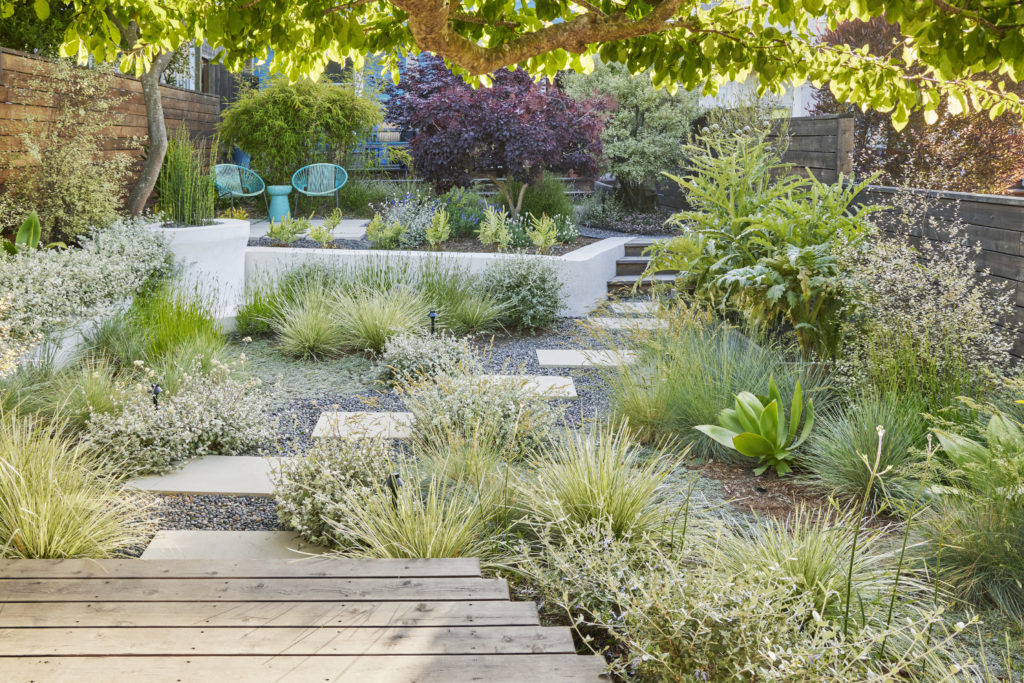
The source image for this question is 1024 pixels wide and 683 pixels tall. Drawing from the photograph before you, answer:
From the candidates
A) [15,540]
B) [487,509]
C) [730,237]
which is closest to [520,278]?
[730,237]

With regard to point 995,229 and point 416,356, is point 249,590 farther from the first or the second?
point 995,229

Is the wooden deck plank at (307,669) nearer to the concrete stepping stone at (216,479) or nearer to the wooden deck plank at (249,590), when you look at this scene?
the wooden deck plank at (249,590)

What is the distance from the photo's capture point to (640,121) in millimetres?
10719

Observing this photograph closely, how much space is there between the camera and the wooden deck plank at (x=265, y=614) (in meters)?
2.10

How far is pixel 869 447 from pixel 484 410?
167cm

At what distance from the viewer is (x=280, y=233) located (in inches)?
325

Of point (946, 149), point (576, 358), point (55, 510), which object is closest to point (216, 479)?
point (55, 510)

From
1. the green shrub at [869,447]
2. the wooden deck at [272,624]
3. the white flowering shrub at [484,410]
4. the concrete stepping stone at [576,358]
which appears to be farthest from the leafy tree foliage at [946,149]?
the wooden deck at [272,624]

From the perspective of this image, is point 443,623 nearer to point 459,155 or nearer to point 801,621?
point 801,621

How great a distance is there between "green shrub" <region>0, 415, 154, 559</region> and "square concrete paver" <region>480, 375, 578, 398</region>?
171cm

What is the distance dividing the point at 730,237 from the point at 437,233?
10.4 feet

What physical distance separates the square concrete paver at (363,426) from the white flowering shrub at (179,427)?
13.3 inches

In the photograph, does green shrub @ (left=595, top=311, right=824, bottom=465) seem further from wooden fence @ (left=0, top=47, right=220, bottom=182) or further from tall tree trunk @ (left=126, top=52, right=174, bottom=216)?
tall tree trunk @ (left=126, top=52, right=174, bottom=216)

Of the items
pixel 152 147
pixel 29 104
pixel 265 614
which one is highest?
pixel 29 104
